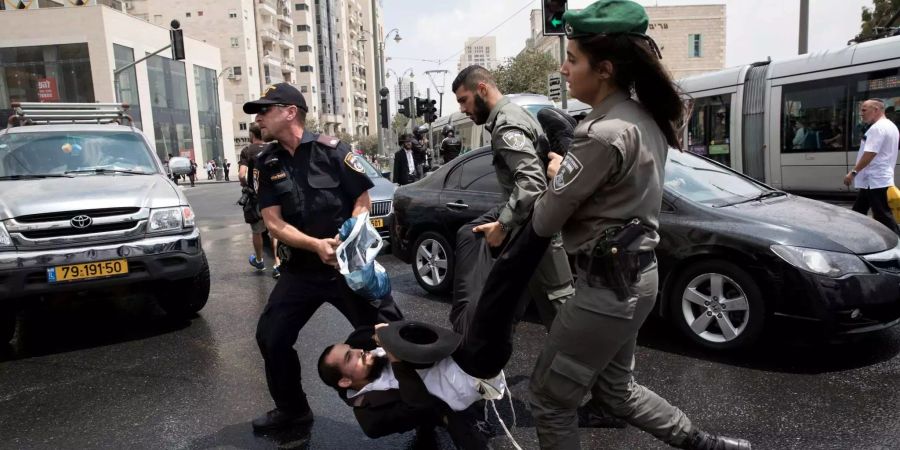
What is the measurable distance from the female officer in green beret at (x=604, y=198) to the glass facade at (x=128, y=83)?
153 ft

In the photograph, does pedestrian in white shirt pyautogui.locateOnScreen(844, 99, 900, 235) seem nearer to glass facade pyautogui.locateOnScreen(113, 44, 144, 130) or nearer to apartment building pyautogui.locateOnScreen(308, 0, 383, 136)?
glass facade pyautogui.locateOnScreen(113, 44, 144, 130)

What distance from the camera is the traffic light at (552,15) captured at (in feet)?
30.6

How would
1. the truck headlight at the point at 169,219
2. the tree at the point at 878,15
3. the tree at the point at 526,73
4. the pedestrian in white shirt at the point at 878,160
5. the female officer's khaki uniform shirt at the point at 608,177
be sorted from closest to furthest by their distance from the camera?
the female officer's khaki uniform shirt at the point at 608,177
the truck headlight at the point at 169,219
the pedestrian in white shirt at the point at 878,160
the tree at the point at 878,15
the tree at the point at 526,73

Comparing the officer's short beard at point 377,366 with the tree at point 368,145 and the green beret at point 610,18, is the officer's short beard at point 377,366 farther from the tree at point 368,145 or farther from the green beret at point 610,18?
the tree at point 368,145

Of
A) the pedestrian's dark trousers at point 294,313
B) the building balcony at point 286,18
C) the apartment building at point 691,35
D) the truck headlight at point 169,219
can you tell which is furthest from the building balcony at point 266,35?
the pedestrian's dark trousers at point 294,313

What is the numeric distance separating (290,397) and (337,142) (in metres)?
1.41

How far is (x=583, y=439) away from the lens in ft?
10.1

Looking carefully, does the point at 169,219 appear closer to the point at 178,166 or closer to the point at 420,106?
the point at 178,166

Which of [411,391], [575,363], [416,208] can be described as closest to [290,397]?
[411,391]

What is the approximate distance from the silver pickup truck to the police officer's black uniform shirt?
2.26 m

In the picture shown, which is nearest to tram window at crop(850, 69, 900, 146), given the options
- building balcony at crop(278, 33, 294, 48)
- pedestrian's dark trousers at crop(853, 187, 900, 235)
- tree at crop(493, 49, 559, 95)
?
pedestrian's dark trousers at crop(853, 187, 900, 235)

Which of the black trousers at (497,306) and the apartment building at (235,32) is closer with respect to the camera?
the black trousers at (497,306)

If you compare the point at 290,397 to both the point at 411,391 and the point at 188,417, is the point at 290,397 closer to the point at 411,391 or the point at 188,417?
the point at 188,417

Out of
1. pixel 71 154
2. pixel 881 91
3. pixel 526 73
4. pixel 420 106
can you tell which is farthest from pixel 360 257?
pixel 526 73
